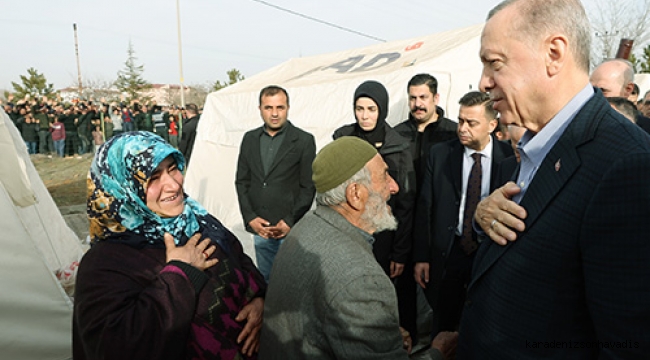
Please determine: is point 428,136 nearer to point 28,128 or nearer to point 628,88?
point 628,88

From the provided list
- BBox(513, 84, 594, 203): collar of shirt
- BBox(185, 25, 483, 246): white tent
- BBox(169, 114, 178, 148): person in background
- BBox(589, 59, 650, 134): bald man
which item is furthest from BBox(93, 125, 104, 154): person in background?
BBox(513, 84, 594, 203): collar of shirt

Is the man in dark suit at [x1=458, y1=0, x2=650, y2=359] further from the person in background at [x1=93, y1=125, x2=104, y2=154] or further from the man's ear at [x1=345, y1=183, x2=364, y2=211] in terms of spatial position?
the person in background at [x1=93, y1=125, x2=104, y2=154]

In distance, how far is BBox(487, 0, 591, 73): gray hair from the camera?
1.24 meters

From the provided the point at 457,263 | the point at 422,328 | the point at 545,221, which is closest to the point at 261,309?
the point at 545,221

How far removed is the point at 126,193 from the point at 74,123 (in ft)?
68.1

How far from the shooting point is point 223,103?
862 centimetres

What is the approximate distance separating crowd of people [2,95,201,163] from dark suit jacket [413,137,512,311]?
50.3ft

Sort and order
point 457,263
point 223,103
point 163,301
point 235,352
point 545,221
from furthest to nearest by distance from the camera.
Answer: point 223,103
point 457,263
point 235,352
point 163,301
point 545,221

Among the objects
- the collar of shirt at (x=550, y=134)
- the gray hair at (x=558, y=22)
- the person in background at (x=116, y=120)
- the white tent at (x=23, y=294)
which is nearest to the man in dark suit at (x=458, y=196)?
the collar of shirt at (x=550, y=134)

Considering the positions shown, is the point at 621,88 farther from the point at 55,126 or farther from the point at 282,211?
the point at 55,126

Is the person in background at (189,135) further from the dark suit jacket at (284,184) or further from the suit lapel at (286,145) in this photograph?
the suit lapel at (286,145)

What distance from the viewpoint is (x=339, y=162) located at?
1.95m

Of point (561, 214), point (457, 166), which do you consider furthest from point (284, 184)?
point (561, 214)

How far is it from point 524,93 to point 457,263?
212 centimetres
